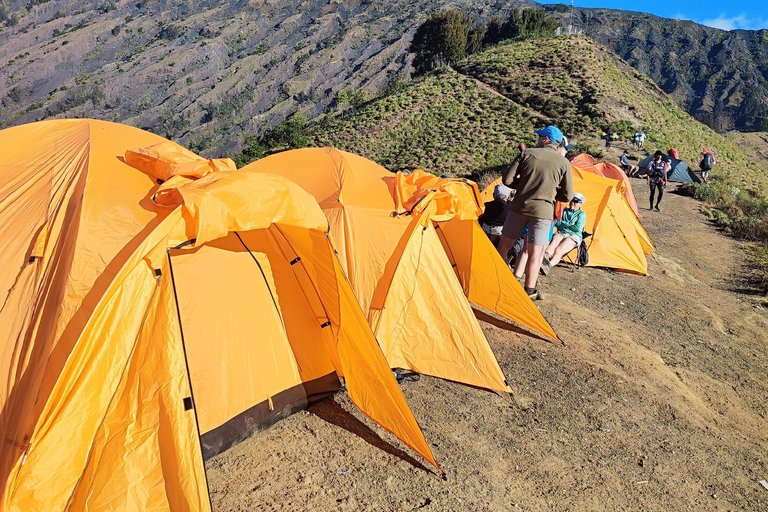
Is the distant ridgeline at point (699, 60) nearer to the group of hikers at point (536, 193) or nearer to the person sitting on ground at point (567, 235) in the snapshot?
the person sitting on ground at point (567, 235)

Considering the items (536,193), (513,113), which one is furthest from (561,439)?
(513,113)

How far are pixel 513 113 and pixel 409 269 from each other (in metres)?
39.6

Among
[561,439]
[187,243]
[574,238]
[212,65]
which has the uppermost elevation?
[212,65]

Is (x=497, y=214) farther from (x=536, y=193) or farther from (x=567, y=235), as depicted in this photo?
(x=536, y=193)

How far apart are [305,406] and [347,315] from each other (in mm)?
918

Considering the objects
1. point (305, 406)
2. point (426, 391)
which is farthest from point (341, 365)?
point (426, 391)

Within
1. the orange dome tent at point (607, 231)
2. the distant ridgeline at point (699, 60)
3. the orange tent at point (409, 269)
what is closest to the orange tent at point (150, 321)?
the orange tent at point (409, 269)

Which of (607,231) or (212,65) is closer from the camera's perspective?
(607,231)

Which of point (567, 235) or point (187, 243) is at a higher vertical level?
point (187, 243)

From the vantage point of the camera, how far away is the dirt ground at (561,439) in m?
3.37

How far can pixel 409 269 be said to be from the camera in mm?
4742

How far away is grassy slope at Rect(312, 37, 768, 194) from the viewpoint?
3478 cm

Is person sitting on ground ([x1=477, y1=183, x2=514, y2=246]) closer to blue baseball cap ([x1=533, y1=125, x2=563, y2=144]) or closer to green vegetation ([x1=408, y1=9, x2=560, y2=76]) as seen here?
blue baseball cap ([x1=533, y1=125, x2=563, y2=144])

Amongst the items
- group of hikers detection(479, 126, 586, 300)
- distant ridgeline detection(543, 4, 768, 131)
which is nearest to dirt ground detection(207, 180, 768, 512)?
group of hikers detection(479, 126, 586, 300)
